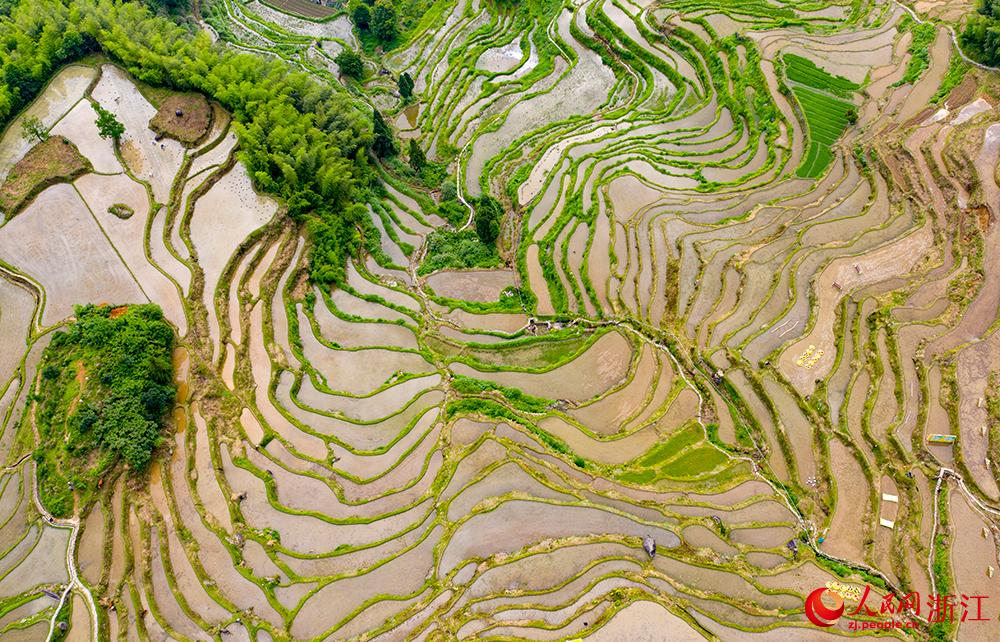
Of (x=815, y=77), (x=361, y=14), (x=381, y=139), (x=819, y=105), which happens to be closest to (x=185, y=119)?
(x=381, y=139)

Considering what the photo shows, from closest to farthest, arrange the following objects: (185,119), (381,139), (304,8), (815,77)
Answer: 1. (185,119)
2. (381,139)
3. (815,77)
4. (304,8)

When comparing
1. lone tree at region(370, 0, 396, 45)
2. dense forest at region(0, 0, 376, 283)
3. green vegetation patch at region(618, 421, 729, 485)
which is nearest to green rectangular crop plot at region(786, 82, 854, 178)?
green vegetation patch at region(618, 421, 729, 485)

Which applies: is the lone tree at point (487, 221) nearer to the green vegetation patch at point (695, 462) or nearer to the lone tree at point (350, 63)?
the green vegetation patch at point (695, 462)

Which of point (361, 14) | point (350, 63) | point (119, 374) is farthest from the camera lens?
point (361, 14)

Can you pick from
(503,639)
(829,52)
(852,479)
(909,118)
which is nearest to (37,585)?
(503,639)

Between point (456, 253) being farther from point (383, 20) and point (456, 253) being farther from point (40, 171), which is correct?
point (383, 20)

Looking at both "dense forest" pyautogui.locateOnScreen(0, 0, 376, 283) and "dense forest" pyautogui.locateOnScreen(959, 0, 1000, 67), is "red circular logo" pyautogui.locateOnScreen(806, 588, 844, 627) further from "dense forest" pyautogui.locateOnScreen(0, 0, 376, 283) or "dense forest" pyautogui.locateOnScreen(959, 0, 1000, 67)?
"dense forest" pyautogui.locateOnScreen(959, 0, 1000, 67)
